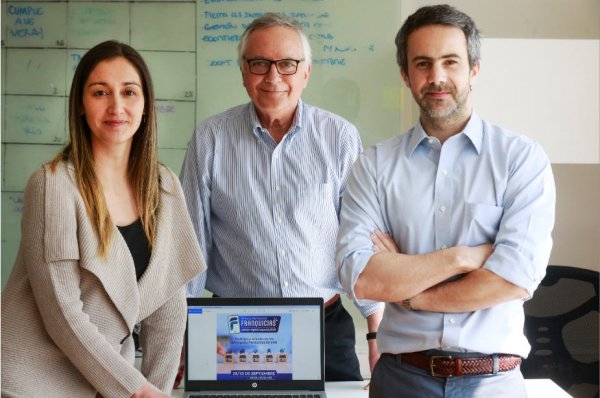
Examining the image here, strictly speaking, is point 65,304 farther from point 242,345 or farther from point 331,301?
point 331,301

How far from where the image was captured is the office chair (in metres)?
3.33

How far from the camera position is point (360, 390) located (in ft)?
7.96

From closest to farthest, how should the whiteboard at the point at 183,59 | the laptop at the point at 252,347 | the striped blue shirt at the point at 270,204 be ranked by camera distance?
the laptop at the point at 252,347, the striped blue shirt at the point at 270,204, the whiteboard at the point at 183,59

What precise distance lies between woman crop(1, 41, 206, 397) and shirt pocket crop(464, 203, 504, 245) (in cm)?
73

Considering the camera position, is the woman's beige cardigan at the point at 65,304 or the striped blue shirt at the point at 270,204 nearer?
the woman's beige cardigan at the point at 65,304

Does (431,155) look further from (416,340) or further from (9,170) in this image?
(9,170)

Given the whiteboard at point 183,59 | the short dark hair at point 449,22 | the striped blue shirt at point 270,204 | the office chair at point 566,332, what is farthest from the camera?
the whiteboard at point 183,59

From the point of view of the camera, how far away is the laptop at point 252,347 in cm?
229

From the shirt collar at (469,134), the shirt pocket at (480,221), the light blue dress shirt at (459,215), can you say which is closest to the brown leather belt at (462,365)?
the light blue dress shirt at (459,215)

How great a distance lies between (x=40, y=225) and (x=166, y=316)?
440 millimetres

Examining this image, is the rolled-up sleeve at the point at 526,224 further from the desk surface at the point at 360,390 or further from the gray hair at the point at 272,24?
the gray hair at the point at 272,24

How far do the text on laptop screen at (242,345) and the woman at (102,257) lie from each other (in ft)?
0.37

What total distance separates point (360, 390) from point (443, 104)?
946 mm

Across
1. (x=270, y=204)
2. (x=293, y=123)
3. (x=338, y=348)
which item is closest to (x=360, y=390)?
(x=338, y=348)
